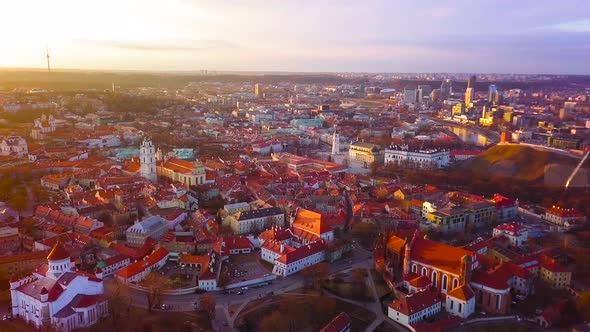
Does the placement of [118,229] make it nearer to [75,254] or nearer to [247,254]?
[75,254]

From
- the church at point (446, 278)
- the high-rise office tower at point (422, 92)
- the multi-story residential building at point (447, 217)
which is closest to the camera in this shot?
the church at point (446, 278)

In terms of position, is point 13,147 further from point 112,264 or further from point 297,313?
point 297,313

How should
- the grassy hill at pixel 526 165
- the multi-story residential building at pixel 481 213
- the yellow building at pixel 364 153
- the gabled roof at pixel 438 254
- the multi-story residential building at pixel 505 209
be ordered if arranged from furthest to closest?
the yellow building at pixel 364 153 → the grassy hill at pixel 526 165 → the multi-story residential building at pixel 505 209 → the multi-story residential building at pixel 481 213 → the gabled roof at pixel 438 254

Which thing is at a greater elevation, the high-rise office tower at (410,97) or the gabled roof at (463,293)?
the high-rise office tower at (410,97)

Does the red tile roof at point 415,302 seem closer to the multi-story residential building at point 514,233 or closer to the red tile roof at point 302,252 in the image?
the red tile roof at point 302,252

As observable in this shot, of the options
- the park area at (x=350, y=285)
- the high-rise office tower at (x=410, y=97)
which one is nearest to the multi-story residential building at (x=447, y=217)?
the park area at (x=350, y=285)

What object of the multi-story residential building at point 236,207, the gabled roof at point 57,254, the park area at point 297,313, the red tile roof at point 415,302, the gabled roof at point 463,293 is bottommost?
the park area at point 297,313

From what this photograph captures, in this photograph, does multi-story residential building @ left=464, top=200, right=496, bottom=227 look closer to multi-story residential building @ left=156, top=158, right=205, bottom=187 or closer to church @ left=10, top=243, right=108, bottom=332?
multi-story residential building @ left=156, top=158, right=205, bottom=187

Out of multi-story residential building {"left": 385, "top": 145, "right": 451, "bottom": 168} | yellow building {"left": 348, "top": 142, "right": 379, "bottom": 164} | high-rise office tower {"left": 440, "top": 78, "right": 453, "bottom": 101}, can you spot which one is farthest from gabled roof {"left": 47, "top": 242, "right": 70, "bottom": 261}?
high-rise office tower {"left": 440, "top": 78, "right": 453, "bottom": 101}

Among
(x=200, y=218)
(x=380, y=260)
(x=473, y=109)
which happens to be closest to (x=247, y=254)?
(x=200, y=218)
